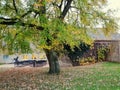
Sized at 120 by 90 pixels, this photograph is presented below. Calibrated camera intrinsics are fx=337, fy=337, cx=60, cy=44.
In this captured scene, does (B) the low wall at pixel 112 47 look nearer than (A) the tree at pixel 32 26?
No

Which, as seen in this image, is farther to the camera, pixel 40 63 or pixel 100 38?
pixel 100 38

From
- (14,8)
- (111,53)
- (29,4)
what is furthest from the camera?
(111,53)

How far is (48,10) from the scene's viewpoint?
14.8 m

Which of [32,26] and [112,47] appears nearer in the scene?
[32,26]

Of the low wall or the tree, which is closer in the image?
the tree

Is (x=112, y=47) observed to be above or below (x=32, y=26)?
below

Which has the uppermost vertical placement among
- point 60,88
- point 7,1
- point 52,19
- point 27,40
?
point 7,1

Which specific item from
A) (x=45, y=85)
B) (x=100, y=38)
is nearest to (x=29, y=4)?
(x=45, y=85)

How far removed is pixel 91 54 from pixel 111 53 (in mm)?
1727

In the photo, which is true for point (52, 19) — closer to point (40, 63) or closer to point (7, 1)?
point (7, 1)

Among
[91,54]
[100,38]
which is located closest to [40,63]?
[91,54]

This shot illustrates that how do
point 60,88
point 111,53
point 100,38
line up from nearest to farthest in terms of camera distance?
1. point 60,88
2. point 111,53
3. point 100,38

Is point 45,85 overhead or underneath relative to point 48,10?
underneath

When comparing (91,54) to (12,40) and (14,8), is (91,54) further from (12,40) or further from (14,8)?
(12,40)
